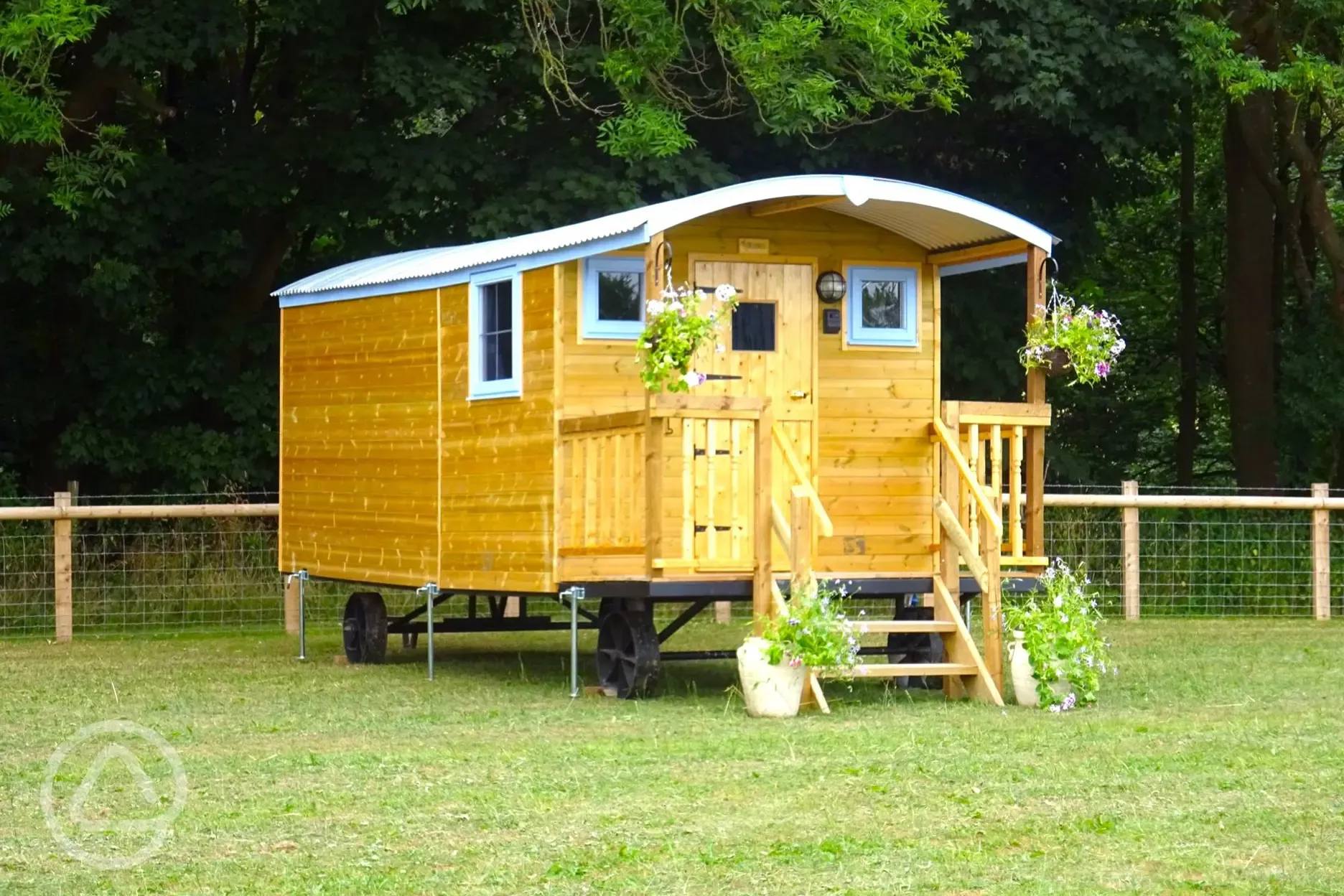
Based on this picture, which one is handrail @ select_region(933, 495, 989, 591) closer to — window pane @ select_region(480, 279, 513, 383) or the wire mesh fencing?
window pane @ select_region(480, 279, 513, 383)

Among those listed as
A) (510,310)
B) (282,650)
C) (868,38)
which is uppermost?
(868,38)

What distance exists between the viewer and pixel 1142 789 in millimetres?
7719

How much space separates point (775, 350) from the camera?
12742mm

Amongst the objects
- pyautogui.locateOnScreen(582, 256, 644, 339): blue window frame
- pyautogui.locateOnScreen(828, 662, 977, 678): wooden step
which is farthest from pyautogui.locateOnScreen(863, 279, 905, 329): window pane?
pyautogui.locateOnScreen(828, 662, 977, 678): wooden step

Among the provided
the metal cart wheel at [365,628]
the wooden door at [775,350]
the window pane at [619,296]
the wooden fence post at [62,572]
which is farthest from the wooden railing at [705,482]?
the wooden fence post at [62,572]

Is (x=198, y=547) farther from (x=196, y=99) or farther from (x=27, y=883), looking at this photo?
(x=27, y=883)

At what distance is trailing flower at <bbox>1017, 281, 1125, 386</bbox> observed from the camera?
40.1 ft

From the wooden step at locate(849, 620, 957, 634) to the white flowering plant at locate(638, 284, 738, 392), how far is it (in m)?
1.56

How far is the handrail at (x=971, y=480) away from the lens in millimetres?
11344

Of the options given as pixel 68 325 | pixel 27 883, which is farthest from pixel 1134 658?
pixel 68 325

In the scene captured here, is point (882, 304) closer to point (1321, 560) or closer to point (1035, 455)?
point (1035, 455)

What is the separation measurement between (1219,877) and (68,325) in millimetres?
16986

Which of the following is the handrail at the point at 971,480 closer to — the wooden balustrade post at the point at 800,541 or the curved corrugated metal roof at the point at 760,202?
the wooden balustrade post at the point at 800,541

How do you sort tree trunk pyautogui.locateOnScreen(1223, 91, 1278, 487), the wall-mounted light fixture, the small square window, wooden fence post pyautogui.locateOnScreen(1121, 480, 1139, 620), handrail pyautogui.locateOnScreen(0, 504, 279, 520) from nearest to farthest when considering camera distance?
the small square window, the wall-mounted light fixture, handrail pyautogui.locateOnScreen(0, 504, 279, 520), wooden fence post pyautogui.locateOnScreen(1121, 480, 1139, 620), tree trunk pyautogui.locateOnScreen(1223, 91, 1278, 487)
